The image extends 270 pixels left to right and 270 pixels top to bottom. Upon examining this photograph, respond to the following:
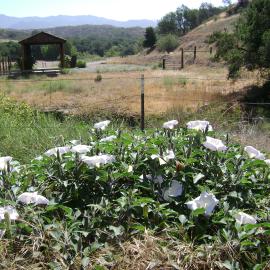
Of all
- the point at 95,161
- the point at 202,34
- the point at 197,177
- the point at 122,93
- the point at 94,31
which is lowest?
the point at 94,31

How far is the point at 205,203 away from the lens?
→ 230 cm

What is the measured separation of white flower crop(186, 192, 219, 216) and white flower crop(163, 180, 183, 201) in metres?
0.14

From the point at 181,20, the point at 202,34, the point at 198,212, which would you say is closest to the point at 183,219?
the point at 198,212

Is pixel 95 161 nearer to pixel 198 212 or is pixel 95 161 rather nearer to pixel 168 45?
pixel 198 212

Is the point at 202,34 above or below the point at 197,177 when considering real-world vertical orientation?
below

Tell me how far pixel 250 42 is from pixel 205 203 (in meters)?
14.5

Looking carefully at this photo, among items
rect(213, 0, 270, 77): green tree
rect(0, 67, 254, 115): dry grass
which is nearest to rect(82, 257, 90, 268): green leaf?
rect(0, 67, 254, 115): dry grass

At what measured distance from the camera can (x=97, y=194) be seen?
97.9 inches

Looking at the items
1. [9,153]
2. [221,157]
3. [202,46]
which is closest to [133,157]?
[221,157]

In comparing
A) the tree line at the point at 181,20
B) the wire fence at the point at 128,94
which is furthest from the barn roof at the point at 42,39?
the tree line at the point at 181,20

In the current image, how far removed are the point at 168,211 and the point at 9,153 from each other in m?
2.65

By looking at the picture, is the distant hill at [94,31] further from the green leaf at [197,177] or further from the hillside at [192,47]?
the green leaf at [197,177]

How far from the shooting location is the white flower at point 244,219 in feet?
7.28

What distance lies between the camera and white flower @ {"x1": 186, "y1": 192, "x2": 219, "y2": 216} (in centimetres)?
229
